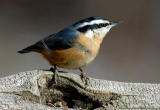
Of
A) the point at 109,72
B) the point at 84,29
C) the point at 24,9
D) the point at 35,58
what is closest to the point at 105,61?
the point at 109,72

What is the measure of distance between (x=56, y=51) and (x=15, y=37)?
18.6 feet

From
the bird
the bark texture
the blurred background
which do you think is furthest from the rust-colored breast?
the blurred background

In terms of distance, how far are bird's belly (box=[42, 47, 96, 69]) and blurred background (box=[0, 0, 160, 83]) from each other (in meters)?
4.05

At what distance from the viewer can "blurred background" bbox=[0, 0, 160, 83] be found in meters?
10.5

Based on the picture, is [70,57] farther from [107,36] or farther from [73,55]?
[107,36]

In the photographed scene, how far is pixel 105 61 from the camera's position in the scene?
35.4 ft

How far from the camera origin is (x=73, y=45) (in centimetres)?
602

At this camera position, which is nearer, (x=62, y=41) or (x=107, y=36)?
(x=62, y=41)

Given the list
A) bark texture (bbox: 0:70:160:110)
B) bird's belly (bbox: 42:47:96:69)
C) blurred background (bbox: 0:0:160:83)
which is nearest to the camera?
bark texture (bbox: 0:70:160:110)

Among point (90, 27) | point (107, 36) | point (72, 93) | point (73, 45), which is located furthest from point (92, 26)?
point (107, 36)

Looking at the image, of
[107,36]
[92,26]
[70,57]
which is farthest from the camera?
[107,36]

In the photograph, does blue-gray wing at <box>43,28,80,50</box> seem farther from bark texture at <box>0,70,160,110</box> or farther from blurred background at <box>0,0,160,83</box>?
blurred background at <box>0,0,160,83</box>

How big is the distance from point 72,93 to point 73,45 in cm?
91

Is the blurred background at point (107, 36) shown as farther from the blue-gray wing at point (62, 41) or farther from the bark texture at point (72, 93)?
the bark texture at point (72, 93)
